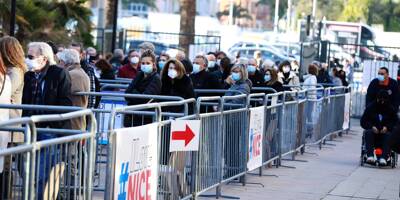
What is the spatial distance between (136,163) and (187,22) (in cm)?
2699

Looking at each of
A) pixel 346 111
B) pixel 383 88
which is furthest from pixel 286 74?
pixel 383 88

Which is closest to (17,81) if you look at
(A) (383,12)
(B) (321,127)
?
(B) (321,127)

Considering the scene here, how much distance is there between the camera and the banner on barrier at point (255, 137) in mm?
15164

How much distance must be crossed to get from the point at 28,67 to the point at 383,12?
76813mm

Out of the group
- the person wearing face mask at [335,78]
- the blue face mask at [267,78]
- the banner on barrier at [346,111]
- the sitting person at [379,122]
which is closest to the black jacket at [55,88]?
the blue face mask at [267,78]

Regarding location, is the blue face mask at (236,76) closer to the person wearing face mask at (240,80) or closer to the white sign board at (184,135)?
the person wearing face mask at (240,80)

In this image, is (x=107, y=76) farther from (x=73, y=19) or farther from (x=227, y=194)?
(x=73, y=19)

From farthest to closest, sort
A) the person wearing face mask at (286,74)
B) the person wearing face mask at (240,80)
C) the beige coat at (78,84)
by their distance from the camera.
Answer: the person wearing face mask at (286,74) < the person wearing face mask at (240,80) < the beige coat at (78,84)

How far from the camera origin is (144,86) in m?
14.5

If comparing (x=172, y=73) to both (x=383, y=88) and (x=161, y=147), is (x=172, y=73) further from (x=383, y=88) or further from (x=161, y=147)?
(x=383, y=88)

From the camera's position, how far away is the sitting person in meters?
19.3

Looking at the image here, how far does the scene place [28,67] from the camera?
36.4 feet

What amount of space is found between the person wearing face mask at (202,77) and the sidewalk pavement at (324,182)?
5.26ft

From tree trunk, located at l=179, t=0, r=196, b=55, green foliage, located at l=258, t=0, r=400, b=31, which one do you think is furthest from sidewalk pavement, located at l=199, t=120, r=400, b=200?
green foliage, located at l=258, t=0, r=400, b=31
